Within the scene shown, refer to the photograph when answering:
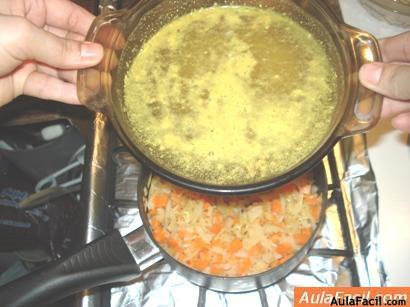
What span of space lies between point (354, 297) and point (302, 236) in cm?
17

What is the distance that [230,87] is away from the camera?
927mm

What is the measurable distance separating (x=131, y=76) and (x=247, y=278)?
464 mm

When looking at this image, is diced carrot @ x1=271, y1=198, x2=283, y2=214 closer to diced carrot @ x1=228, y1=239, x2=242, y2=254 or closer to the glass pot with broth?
diced carrot @ x1=228, y1=239, x2=242, y2=254

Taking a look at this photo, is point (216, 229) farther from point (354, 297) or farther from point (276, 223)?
point (354, 297)

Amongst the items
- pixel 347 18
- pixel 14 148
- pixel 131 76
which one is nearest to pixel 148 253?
pixel 131 76

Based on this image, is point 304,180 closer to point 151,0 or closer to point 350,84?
point 350,84

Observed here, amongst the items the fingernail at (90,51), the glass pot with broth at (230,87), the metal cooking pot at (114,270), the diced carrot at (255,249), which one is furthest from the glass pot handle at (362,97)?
the fingernail at (90,51)

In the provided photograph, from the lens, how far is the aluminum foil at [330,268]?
3.52 ft

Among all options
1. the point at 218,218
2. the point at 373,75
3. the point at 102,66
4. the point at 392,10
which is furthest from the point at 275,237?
the point at 392,10

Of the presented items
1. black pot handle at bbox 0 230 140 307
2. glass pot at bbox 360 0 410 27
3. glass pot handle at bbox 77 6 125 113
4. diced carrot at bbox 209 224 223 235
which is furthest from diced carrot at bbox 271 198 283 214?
glass pot at bbox 360 0 410 27

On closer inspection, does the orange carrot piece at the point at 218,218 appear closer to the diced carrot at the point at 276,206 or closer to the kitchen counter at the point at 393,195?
the diced carrot at the point at 276,206

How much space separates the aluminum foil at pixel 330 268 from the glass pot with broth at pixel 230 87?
0.97ft

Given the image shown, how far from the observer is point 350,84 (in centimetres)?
87

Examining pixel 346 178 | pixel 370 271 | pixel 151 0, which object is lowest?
pixel 370 271
